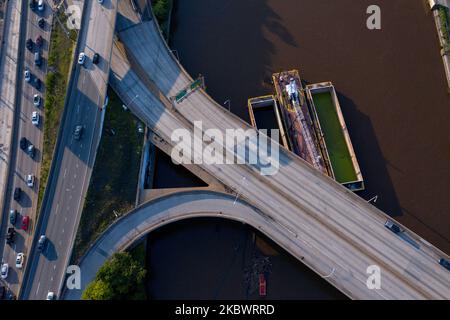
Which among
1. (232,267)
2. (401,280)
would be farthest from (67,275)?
(401,280)

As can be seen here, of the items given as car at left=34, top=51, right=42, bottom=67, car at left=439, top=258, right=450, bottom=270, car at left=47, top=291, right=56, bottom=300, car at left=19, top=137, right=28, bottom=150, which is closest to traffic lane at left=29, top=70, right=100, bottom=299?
car at left=47, top=291, right=56, bottom=300

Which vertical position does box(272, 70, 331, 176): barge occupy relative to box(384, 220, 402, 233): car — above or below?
above

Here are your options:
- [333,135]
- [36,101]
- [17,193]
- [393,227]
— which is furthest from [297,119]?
[17,193]

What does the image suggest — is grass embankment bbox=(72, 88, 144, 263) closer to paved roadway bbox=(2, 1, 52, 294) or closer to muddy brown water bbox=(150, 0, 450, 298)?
paved roadway bbox=(2, 1, 52, 294)

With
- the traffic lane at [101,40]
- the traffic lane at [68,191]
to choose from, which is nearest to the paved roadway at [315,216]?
the traffic lane at [101,40]

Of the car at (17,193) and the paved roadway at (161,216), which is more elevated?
the car at (17,193)

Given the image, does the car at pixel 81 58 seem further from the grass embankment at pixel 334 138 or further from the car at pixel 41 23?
the grass embankment at pixel 334 138
